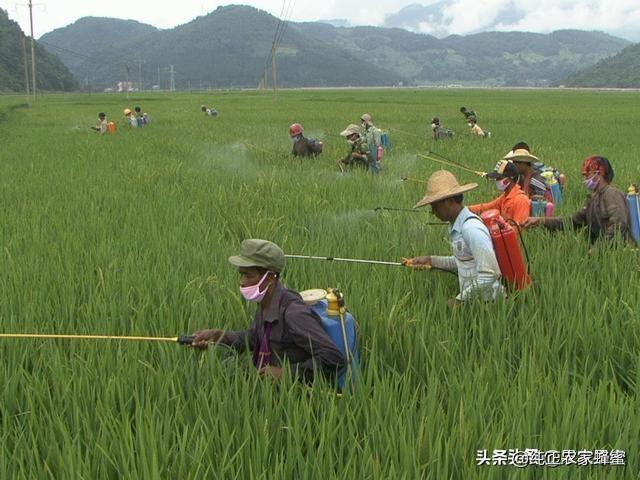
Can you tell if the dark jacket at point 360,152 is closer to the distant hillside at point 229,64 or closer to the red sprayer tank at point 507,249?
the red sprayer tank at point 507,249

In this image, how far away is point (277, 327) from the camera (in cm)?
230

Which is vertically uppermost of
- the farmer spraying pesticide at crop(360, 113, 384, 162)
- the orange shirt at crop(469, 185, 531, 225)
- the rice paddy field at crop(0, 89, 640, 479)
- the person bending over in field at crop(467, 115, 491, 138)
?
the person bending over in field at crop(467, 115, 491, 138)

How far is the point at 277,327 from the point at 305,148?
306 inches

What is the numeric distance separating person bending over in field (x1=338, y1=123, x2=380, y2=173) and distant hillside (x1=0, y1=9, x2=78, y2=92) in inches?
2265

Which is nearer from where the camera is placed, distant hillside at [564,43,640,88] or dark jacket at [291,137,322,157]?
dark jacket at [291,137,322,157]

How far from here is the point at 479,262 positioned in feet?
9.43

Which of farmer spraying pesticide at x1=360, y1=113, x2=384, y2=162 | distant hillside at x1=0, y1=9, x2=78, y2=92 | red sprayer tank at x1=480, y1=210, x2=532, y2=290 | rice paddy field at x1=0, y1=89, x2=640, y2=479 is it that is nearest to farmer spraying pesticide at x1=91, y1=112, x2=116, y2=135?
farmer spraying pesticide at x1=360, y1=113, x2=384, y2=162

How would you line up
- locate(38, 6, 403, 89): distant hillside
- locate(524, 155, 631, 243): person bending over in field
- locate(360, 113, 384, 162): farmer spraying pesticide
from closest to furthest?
locate(524, 155, 631, 243): person bending over in field < locate(360, 113, 384, 162): farmer spraying pesticide < locate(38, 6, 403, 89): distant hillside

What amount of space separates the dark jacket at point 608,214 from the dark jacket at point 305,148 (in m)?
6.07

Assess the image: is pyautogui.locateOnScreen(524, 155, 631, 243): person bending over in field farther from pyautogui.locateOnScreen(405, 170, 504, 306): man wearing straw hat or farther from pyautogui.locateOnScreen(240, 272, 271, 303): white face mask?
pyautogui.locateOnScreen(240, 272, 271, 303): white face mask

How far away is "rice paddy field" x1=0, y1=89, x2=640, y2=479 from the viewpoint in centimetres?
173

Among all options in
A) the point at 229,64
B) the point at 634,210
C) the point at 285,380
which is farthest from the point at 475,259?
the point at 229,64

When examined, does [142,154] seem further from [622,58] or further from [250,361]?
[622,58]

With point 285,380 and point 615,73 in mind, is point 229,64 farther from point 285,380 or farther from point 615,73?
point 285,380
